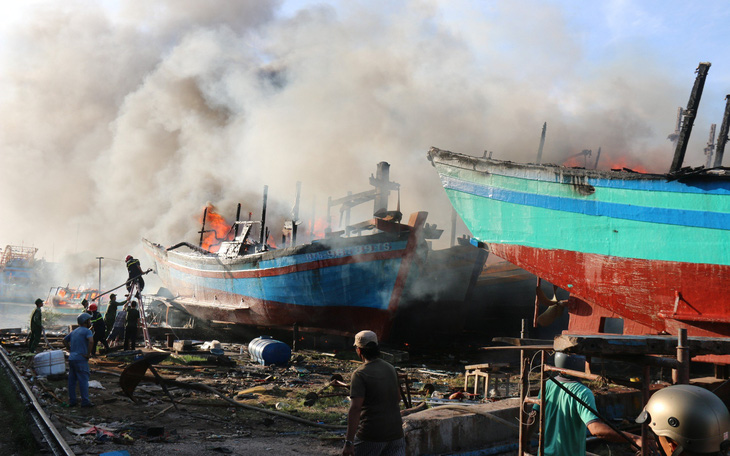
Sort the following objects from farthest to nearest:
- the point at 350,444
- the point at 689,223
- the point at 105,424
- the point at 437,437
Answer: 1. the point at 689,223
2. the point at 105,424
3. the point at 437,437
4. the point at 350,444

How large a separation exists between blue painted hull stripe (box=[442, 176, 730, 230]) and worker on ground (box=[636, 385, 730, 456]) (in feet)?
21.4

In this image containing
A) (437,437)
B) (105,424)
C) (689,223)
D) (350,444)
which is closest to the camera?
(350,444)

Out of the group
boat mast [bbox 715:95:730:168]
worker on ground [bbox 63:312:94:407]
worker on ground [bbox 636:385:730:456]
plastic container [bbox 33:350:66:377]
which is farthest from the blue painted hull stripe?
plastic container [bbox 33:350:66:377]

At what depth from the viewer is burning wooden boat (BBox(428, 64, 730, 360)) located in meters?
8.30

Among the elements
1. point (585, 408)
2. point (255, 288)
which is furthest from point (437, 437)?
point (255, 288)

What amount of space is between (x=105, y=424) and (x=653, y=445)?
680 cm

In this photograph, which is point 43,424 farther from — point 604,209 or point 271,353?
point 604,209

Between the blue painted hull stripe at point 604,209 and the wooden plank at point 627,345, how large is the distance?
17.0 ft

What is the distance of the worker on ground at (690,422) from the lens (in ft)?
9.32

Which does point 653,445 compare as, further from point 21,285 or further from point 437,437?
point 21,285

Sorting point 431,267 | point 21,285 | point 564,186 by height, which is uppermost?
point 564,186

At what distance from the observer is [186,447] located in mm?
5977

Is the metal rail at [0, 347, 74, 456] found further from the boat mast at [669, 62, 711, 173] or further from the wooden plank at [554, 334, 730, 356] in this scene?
the boat mast at [669, 62, 711, 173]

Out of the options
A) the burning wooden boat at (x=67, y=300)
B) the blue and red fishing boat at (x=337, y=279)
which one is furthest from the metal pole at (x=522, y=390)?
the burning wooden boat at (x=67, y=300)
